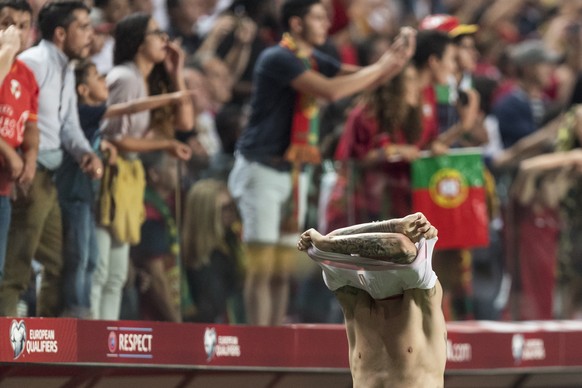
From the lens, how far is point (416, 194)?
1114 centimetres

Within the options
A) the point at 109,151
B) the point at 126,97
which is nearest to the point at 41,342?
the point at 109,151

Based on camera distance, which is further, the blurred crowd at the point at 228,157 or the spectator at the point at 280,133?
the spectator at the point at 280,133

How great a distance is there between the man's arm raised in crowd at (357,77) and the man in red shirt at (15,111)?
2.40 metres

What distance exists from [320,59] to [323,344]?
6.78 ft

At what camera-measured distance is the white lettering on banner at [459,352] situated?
11.1 meters

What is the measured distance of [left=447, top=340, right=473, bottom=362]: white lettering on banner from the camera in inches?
436

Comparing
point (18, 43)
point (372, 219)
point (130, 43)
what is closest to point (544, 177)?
point (372, 219)

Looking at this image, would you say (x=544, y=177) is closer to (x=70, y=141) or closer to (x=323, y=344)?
(x=323, y=344)

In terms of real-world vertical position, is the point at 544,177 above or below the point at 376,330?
above

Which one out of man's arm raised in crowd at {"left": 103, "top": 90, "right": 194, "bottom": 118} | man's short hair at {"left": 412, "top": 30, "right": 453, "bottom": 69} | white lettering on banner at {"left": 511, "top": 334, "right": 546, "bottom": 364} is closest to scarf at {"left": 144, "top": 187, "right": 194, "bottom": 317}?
man's arm raised in crowd at {"left": 103, "top": 90, "right": 194, "bottom": 118}

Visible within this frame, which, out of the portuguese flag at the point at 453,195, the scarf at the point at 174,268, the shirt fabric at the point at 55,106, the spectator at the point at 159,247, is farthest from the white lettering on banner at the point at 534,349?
the shirt fabric at the point at 55,106

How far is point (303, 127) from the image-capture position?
35.0 ft

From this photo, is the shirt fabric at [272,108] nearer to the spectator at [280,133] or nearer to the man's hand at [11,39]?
the spectator at [280,133]

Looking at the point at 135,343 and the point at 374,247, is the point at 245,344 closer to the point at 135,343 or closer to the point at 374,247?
the point at 135,343
